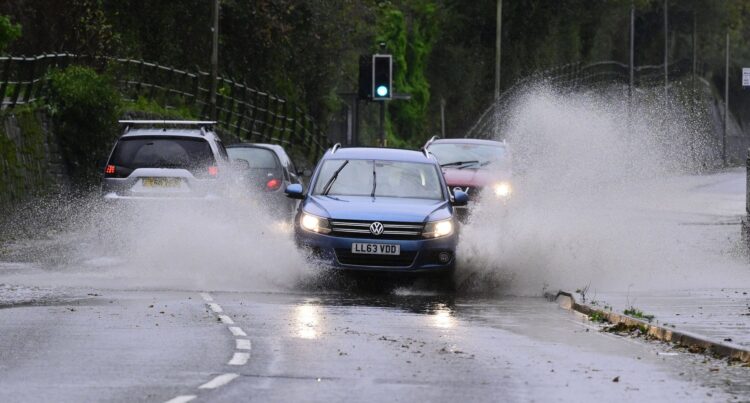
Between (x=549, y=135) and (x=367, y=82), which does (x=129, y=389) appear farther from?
→ (x=549, y=135)

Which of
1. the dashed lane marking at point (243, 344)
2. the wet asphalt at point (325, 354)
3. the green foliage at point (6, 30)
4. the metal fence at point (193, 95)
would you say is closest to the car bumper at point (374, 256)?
the wet asphalt at point (325, 354)

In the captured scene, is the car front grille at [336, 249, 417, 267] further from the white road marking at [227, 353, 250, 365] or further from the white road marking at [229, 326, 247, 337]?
the white road marking at [227, 353, 250, 365]

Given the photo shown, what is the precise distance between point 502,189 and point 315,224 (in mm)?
12510

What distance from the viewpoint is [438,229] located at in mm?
20031

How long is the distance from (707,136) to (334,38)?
195ft

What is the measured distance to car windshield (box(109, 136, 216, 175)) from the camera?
26.0 meters

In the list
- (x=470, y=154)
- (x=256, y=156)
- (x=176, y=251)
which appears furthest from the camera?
(x=470, y=154)

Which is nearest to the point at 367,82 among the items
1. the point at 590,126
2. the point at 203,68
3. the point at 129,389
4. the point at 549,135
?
the point at 549,135

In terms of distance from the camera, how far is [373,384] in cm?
1164

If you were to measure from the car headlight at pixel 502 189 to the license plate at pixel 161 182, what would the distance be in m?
7.85

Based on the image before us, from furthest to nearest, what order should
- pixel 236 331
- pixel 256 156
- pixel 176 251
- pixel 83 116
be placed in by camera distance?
pixel 83 116, pixel 256 156, pixel 176 251, pixel 236 331

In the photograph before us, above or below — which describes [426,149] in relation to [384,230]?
above

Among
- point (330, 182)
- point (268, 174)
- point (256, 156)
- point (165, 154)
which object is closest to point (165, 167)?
point (165, 154)

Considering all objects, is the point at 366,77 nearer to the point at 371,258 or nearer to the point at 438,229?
the point at 438,229
